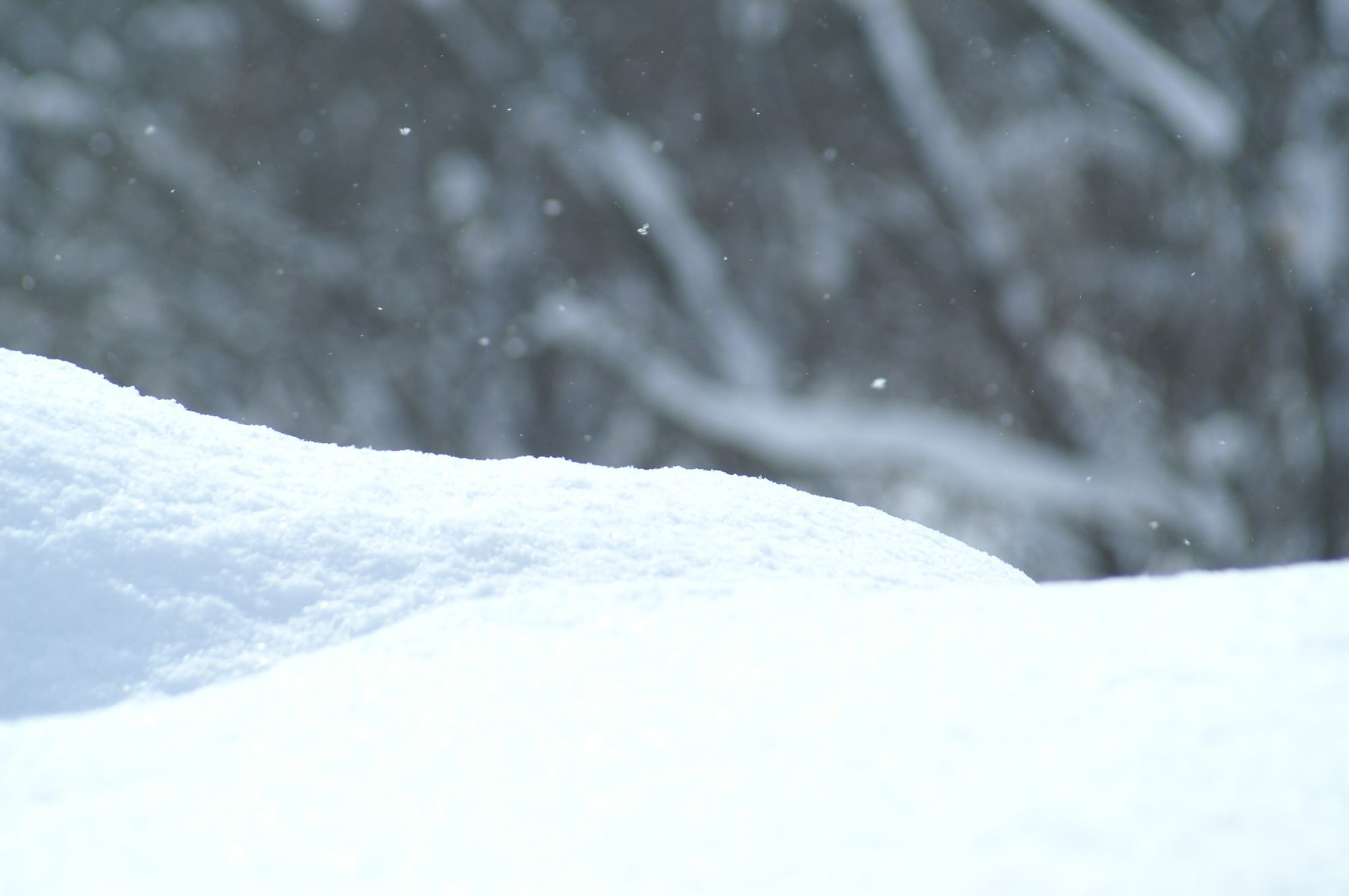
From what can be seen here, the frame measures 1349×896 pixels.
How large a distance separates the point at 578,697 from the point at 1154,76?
364cm

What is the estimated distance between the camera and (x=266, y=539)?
956 mm

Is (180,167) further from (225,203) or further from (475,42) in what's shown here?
(475,42)

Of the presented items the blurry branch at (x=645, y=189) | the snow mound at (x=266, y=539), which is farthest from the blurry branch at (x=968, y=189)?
the snow mound at (x=266, y=539)

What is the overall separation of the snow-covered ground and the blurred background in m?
2.92

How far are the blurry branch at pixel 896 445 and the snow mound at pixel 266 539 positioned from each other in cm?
282

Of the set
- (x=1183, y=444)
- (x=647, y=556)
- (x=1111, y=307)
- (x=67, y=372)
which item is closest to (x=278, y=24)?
(x=1111, y=307)

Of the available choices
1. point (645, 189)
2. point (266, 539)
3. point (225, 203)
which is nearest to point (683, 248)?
point (645, 189)

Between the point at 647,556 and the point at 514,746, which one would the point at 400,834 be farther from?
the point at 647,556

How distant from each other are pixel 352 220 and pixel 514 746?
13.5ft

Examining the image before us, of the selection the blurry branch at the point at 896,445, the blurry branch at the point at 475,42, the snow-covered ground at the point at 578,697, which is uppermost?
the blurry branch at the point at 475,42

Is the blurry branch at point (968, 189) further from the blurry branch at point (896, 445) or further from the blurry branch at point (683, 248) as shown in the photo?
the blurry branch at point (683, 248)

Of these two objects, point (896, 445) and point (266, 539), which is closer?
point (266, 539)

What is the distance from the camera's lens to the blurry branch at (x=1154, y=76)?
12.1 ft

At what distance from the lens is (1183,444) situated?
146 inches
